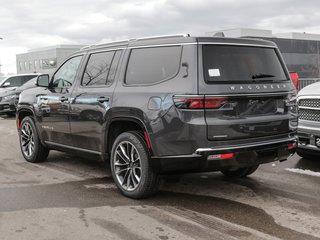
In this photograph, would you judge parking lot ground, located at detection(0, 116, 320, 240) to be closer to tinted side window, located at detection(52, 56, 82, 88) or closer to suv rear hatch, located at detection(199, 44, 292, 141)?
suv rear hatch, located at detection(199, 44, 292, 141)

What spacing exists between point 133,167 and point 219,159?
46.1 inches

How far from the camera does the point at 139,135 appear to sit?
518cm

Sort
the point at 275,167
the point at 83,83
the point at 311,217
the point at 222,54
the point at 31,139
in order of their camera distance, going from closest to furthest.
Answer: the point at 311,217 → the point at 222,54 → the point at 83,83 → the point at 275,167 → the point at 31,139

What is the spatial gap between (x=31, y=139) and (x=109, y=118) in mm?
2732

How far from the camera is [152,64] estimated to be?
5.19 m

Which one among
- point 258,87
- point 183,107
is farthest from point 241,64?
point 183,107

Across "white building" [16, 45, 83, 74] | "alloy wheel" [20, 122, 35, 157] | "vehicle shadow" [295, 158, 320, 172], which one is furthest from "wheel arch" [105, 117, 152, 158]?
"white building" [16, 45, 83, 74]

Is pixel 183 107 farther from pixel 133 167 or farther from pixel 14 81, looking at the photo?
pixel 14 81

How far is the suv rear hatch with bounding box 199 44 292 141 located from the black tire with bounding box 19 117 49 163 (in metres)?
3.78

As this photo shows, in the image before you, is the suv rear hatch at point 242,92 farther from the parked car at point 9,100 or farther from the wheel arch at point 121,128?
the parked car at point 9,100

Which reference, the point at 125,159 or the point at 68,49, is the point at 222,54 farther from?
the point at 68,49

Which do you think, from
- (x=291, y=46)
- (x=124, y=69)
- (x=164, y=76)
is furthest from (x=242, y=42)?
(x=291, y=46)

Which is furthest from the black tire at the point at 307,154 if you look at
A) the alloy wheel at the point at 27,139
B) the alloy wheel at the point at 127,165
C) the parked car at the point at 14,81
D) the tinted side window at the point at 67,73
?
the parked car at the point at 14,81

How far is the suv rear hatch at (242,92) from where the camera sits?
464 cm
